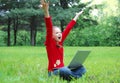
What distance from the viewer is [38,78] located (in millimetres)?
5281

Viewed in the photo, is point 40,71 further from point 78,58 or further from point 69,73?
point 78,58

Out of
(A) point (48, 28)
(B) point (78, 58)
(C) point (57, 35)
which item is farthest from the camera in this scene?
(C) point (57, 35)

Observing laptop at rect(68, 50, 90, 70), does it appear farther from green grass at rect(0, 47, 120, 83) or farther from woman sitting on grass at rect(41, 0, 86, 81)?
green grass at rect(0, 47, 120, 83)

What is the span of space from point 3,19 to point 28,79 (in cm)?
3321

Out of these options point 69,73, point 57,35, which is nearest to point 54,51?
point 57,35

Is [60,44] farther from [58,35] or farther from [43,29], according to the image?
[43,29]

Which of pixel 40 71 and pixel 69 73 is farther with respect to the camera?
pixel 40 71

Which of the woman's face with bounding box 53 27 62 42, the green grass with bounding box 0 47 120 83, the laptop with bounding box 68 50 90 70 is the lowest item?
the green grass with bounding box 0 47 120 83

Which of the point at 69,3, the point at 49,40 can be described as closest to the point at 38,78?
the point at 49,40

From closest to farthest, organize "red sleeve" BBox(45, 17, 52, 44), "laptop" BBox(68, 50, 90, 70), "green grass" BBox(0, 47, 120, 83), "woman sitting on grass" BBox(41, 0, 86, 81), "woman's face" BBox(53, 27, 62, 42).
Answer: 1. "green grass" BBox(0, 47, 120, 83)
2. "laptop" BBox(68, 50, 90, 70)
3. "woman sitting on grass" BBox(41, 0, 86, 81)
4. "red sleeve" BBox(45, 17, 52, 44)
5. "woman's face" BBox(53, 27, 62, 42)

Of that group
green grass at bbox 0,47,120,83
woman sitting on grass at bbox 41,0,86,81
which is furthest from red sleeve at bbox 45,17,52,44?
green grass at bbox 0,47,120,83

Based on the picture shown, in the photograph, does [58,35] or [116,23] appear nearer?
[58,35]

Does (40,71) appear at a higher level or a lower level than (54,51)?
lower

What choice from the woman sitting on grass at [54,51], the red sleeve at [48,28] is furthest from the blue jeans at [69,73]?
the red sleeve at [48,28]
